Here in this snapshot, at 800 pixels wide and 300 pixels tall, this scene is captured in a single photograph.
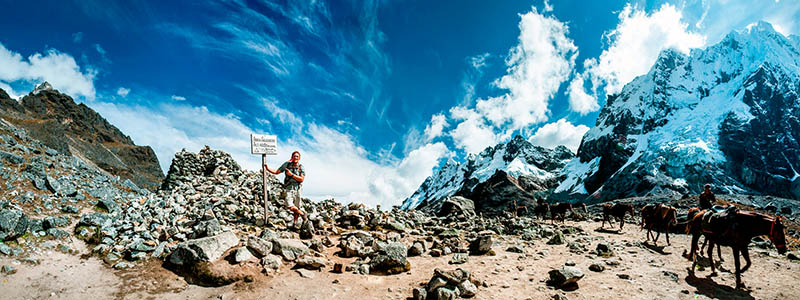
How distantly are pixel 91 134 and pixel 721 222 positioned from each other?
126 m

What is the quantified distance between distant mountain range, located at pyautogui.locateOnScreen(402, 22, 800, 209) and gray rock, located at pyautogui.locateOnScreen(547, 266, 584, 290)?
355 feet

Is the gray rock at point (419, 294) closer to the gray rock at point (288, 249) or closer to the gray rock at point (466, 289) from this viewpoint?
the gray rock at point (466, 289)

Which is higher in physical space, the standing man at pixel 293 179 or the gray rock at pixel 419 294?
the standing man at pixel 293 179

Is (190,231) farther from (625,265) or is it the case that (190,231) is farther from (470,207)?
(470,207)

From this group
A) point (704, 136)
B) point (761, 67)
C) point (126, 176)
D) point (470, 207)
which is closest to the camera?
point (470, 207)

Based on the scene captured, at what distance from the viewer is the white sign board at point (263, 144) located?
11227 mm

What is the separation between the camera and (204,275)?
270 inches

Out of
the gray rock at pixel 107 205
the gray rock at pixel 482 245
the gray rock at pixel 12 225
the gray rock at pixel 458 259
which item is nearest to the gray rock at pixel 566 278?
the gray rock at pixel 458 259

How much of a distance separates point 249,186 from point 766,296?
1872 centimetres

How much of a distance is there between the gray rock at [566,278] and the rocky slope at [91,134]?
83.2 m

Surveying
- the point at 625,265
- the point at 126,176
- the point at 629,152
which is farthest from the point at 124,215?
the point at 629,152

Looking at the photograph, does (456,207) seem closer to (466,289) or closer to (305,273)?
(466,289)

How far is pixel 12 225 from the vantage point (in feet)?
25.2

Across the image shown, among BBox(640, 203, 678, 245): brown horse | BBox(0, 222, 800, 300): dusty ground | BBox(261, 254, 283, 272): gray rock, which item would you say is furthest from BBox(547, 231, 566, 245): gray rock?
BBox(261, 254, 283, 272): gray rock
